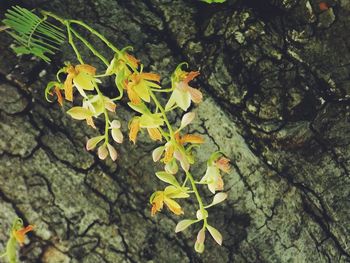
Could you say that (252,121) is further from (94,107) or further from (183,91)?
(94,107)

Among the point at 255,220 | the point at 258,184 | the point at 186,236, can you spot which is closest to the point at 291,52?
the point at 258,184

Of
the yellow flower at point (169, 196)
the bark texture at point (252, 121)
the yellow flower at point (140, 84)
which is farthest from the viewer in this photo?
the bark texture at point (252, 121)

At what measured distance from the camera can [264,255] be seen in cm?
165

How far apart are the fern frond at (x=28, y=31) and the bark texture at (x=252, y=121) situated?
67mm

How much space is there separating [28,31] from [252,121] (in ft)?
2.29

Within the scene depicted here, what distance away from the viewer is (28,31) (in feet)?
4.87

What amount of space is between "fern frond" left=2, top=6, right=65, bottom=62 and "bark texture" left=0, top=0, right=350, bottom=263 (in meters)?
0.07

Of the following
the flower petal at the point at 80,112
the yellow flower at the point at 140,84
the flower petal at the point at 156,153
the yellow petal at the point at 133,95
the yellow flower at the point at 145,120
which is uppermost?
the yellow flower at the point at 140,84

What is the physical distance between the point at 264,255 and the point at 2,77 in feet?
2.96

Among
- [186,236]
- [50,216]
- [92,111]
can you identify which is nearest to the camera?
[92,111]

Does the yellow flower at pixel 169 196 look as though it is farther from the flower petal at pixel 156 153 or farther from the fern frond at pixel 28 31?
the fern frond at pixel 28 31

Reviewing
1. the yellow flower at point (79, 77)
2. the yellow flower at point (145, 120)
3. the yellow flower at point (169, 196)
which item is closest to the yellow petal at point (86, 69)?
the yellow flower at point (79, 77)

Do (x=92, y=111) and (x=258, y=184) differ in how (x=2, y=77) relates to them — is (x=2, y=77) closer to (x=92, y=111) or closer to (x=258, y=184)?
(x=92, y=111)

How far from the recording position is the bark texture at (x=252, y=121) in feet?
5.21
